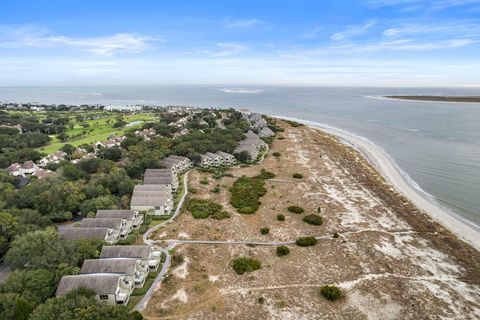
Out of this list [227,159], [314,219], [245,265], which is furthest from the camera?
[227,159]

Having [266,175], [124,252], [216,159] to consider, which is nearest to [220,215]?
[124,252]

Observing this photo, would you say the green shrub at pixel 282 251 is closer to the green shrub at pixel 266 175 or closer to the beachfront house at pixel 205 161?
the green shrub at pixel 266 175

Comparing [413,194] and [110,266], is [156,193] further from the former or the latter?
[413,194]

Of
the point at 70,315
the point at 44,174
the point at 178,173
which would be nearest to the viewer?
the point at 70,315

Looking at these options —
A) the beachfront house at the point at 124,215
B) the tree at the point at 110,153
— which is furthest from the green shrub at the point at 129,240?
the tree at the point at 110,153

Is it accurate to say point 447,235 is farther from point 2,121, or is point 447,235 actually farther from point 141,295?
point 2,121

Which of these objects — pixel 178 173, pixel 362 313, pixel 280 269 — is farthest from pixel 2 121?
pixel 362 313

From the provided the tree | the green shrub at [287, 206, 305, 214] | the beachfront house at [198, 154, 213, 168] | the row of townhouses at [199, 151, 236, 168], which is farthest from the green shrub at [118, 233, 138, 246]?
the tree
